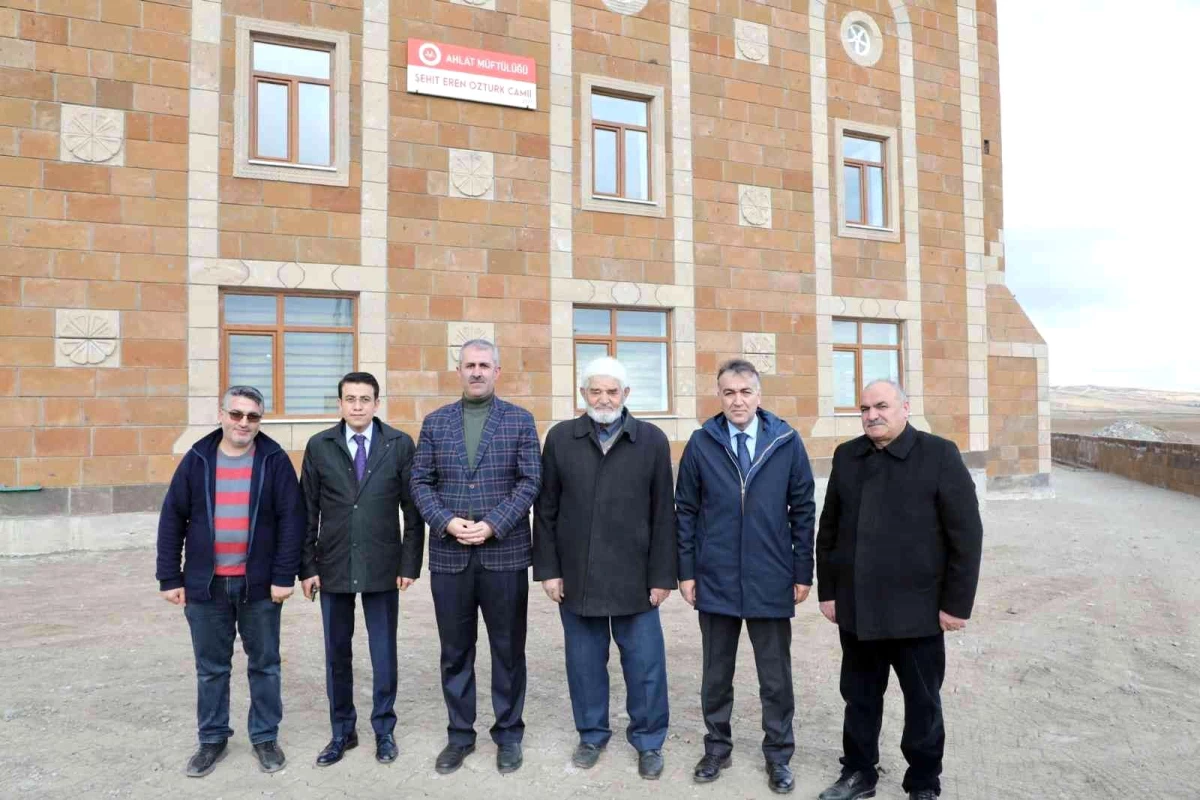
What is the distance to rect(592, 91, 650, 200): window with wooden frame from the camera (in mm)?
11930

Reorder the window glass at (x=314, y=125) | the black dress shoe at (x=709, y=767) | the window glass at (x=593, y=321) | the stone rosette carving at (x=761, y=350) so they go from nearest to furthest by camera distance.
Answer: the black dress shoe at (x=709, y=767) < the window glass at (x=314, y=125) < the window glass at (x=593, y=321) < the stone rosette carving at (x=761, y=350)

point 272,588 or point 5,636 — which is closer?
point 272,588

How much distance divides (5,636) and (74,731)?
8.34ft

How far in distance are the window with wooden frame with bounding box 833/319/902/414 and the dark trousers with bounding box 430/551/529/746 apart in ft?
33.4

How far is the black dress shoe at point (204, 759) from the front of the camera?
385 cm

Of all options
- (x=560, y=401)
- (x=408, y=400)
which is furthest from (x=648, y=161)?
(x=408, y=400)

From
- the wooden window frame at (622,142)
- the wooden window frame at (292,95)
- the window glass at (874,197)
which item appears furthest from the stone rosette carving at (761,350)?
the wooden window frame at (292,95)

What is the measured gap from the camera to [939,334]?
14.2 m

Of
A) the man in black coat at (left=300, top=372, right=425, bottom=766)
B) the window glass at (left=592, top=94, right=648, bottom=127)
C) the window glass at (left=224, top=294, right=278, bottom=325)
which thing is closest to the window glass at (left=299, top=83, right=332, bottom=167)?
the window glass at (left=224, top=294, right=278, bottom=325)

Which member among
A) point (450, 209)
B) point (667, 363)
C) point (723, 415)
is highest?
point (450, 209)

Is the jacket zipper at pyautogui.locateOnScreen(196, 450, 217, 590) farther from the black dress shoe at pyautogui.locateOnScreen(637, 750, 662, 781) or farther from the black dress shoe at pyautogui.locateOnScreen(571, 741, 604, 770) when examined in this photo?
the black dress shoe at pyautogui.locateOnScreen(637, 750, 662, 781)

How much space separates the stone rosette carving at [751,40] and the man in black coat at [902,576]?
10.4 m

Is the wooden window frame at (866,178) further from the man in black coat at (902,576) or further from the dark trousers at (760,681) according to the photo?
the dark trousers at (760,681)

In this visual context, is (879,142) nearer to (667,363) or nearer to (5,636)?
(667,363)
